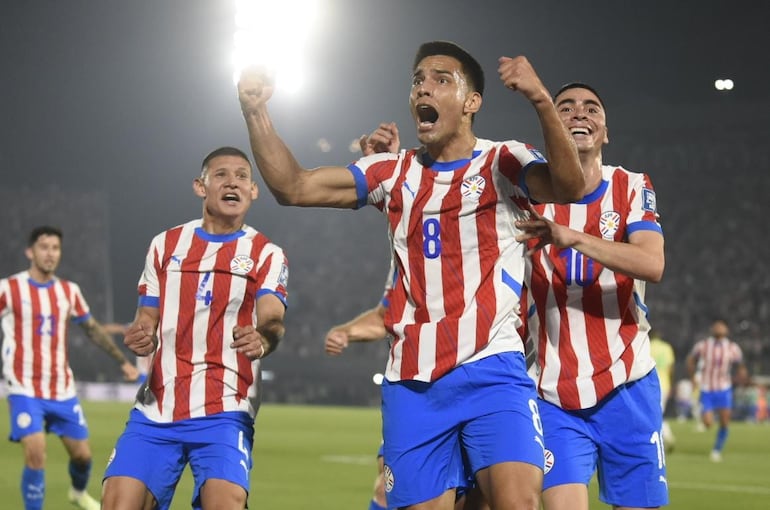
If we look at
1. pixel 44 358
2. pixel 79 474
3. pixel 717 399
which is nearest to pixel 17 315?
pixel 44 358

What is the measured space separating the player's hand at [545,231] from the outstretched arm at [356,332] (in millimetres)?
976

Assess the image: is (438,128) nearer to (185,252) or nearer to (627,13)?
(185,252)

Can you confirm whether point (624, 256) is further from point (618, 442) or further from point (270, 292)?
point (270, 292)

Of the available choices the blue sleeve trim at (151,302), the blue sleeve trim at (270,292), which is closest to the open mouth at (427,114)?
the blue sleeve trim at (270,292)

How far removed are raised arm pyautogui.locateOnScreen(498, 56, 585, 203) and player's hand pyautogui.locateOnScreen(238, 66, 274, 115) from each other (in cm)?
81

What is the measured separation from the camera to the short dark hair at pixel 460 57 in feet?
15.0

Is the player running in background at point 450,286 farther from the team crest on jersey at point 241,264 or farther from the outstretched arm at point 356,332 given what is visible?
the team crest on jersey at point 241,264

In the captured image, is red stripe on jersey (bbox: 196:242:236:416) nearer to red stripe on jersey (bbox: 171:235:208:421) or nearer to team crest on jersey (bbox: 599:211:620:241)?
red stripe on jersey (bbox: 171:235:208:421)

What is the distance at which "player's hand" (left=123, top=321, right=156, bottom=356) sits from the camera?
5.46 meters

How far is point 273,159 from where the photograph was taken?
4.29 metres

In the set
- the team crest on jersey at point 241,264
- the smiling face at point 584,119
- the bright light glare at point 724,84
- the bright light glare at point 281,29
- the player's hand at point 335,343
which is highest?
the bright light glare at point 724,84

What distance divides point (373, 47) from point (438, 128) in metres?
19.9

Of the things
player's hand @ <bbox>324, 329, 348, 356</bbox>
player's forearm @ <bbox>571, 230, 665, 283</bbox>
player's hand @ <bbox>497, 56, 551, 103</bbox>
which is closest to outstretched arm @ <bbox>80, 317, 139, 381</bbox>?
player's hand @ <bbox>324, 329, 348, 356</bbox>

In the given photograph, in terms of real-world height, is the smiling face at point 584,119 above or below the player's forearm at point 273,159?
above
